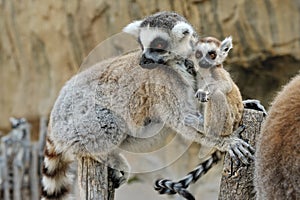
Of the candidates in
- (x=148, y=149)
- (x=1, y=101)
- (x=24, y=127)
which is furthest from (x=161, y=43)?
(x=1, y=101)

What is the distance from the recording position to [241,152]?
310 cm

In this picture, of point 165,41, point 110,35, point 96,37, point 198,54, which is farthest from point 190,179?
point 96,37

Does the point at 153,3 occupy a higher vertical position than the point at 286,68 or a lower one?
higher

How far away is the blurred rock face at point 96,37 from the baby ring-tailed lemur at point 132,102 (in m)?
3.03

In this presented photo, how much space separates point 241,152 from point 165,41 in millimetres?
808

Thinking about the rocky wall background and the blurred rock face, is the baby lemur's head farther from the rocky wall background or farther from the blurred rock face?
the rocky wall background

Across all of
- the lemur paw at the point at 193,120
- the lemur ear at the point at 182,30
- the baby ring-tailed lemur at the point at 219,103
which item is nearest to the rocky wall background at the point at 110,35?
the lemur ear at the point at 182,30

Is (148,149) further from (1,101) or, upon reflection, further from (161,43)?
(1,101)

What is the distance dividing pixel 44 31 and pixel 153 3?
128cm

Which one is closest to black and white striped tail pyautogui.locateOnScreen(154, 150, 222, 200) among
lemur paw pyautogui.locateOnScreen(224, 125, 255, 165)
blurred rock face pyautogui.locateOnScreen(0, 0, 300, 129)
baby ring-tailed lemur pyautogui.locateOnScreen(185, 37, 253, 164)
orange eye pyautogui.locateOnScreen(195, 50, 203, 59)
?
baby ring-tailed lemur pyautogui.locateOnScreen(185, 37, 253, 164)

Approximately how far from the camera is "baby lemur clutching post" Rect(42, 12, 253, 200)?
140 inches

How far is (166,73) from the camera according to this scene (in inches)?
141

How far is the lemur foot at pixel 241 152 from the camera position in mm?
3084

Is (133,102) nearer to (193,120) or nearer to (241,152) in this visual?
(193,120)
